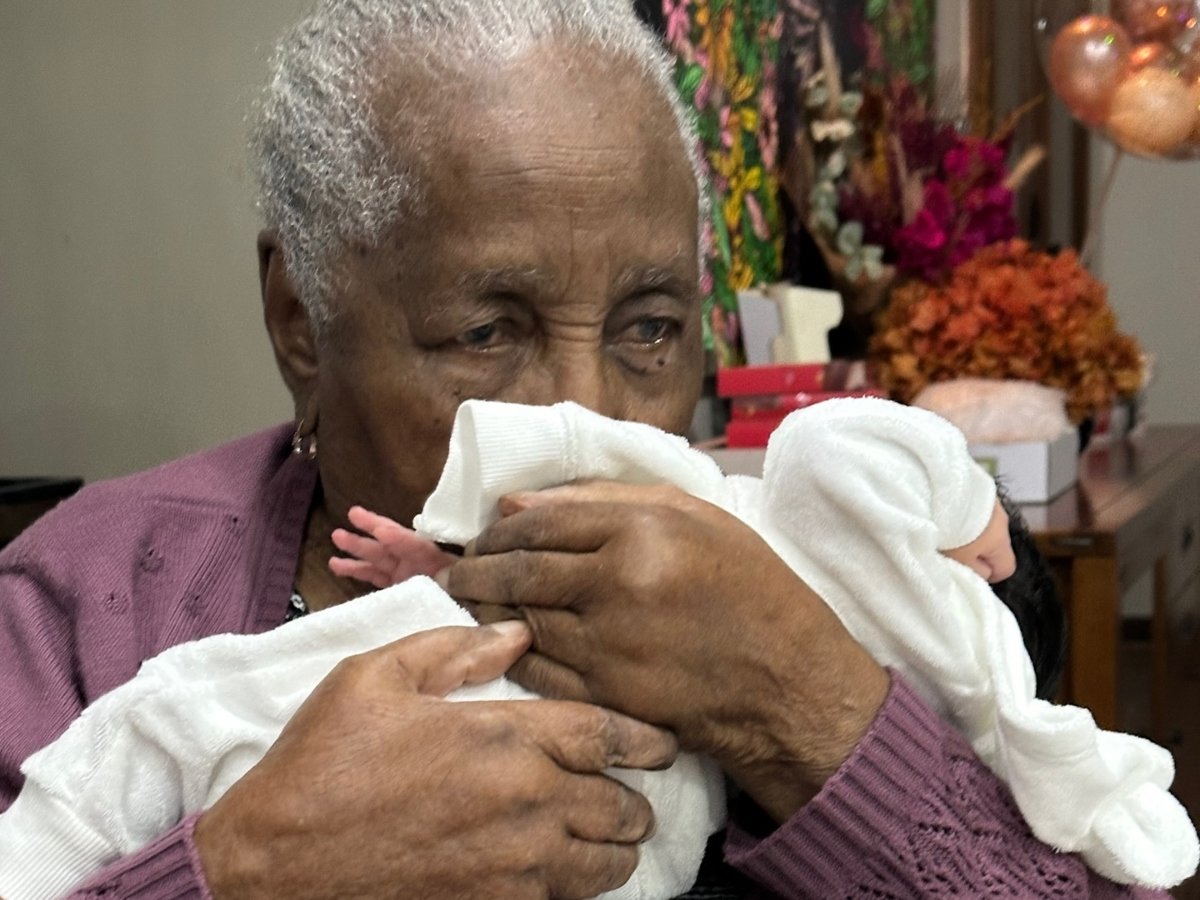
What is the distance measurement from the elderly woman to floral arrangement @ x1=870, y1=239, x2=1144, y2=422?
1290mm

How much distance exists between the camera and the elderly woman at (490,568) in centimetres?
87

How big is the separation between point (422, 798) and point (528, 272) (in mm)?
405

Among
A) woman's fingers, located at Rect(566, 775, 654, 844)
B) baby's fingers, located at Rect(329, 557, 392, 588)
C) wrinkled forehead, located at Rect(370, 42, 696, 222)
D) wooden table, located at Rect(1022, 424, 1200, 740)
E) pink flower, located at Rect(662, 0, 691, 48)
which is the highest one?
wrinkled forehead, located at Rect(370, 42, 696, 222)

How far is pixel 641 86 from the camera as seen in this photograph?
1.12 meters

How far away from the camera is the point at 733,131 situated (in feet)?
8.36

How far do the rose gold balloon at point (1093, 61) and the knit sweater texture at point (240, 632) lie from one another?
2.11 m

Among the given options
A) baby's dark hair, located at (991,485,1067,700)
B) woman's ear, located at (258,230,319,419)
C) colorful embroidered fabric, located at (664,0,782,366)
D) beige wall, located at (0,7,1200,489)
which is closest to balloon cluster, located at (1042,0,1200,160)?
colorful embroidered fabric, located at (664,0,782,366)

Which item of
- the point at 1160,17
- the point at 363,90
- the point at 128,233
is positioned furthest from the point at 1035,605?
the point at 1160,17

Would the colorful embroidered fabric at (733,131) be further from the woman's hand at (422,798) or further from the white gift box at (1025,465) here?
the woman's hand at (422,798)

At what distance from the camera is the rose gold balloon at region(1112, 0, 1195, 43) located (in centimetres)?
274

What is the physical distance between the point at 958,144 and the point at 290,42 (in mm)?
1860

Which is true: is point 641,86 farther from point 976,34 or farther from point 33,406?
point 976,34

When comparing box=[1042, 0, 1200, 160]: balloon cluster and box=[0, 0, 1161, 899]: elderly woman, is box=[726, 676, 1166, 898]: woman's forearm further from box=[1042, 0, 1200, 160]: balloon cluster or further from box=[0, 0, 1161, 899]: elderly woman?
box=[1042, 0, 1200, 160]: balloon cluster

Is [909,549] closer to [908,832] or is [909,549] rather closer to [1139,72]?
[908,832]
